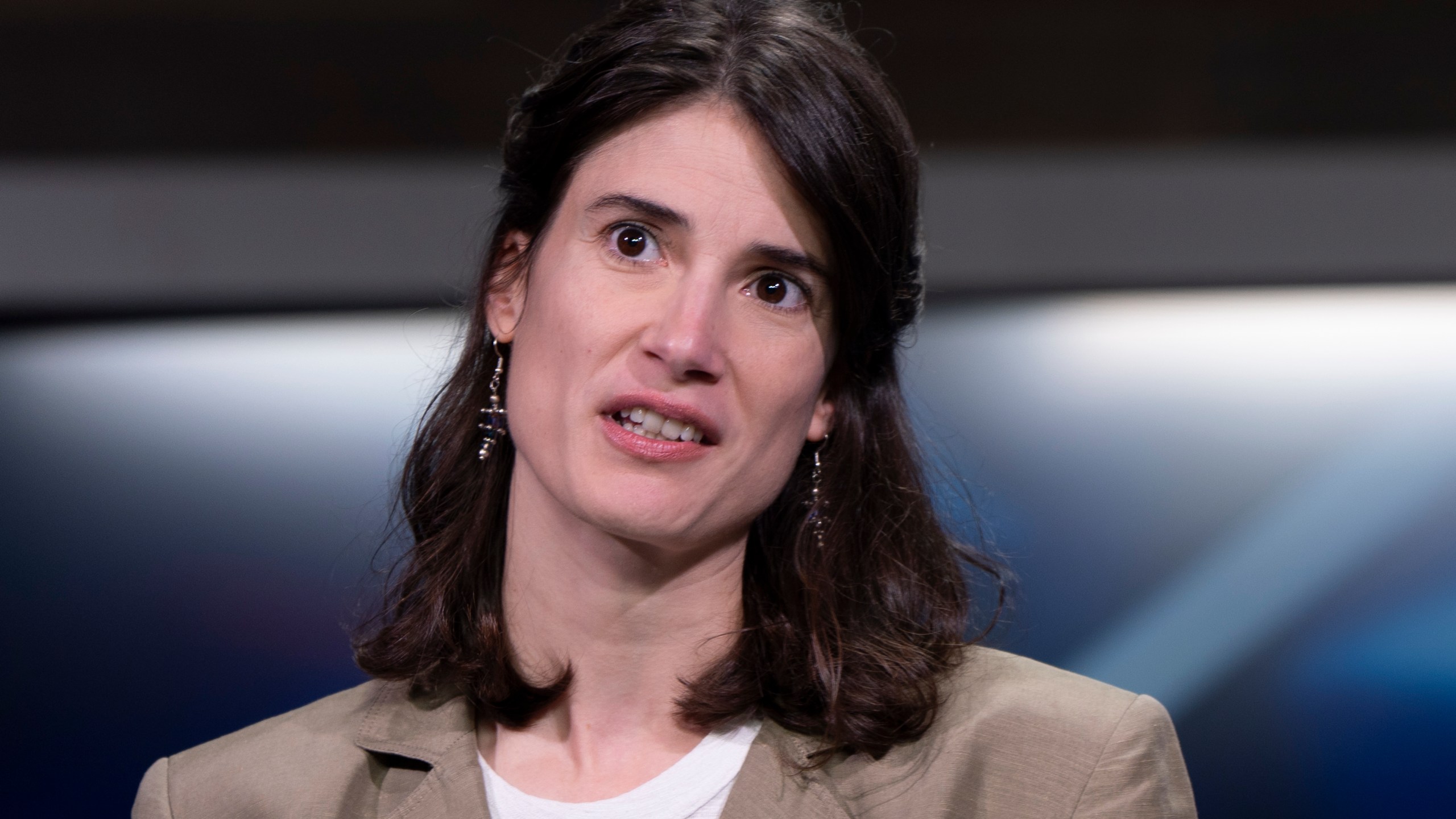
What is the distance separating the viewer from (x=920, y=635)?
1.69m

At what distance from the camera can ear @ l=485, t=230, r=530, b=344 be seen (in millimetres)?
1722

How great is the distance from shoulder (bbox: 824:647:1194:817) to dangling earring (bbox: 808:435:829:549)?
0.90 ft

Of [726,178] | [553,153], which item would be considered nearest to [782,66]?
[726,178]

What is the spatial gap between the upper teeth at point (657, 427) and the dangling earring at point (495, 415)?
30 cm

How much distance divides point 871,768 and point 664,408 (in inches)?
19.2

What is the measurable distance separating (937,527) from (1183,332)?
87 centimetres

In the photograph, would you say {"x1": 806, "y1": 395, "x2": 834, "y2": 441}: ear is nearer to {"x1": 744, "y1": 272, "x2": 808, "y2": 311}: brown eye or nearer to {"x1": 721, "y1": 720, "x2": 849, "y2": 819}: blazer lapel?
{"x1": 744, "y1": 272, "x2": 808, "y2": 311}: brown eye

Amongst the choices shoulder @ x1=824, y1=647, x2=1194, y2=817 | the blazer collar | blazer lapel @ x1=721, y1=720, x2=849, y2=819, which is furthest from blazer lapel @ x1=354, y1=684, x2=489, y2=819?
shoulder @ x1=824, y1=647, x2=1194, y2=817

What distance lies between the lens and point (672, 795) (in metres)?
1.55

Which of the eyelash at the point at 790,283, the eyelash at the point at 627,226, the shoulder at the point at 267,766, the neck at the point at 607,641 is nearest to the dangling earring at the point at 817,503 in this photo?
the neck at the point at 607,641

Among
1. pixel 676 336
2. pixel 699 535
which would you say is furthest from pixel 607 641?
pixel 676 336

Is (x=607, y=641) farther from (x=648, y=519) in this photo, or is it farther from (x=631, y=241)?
(x=631, y=241)

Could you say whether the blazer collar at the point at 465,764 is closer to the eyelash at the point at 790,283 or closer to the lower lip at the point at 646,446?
the lower lip at the point at 646,446

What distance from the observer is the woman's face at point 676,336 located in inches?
59.3
